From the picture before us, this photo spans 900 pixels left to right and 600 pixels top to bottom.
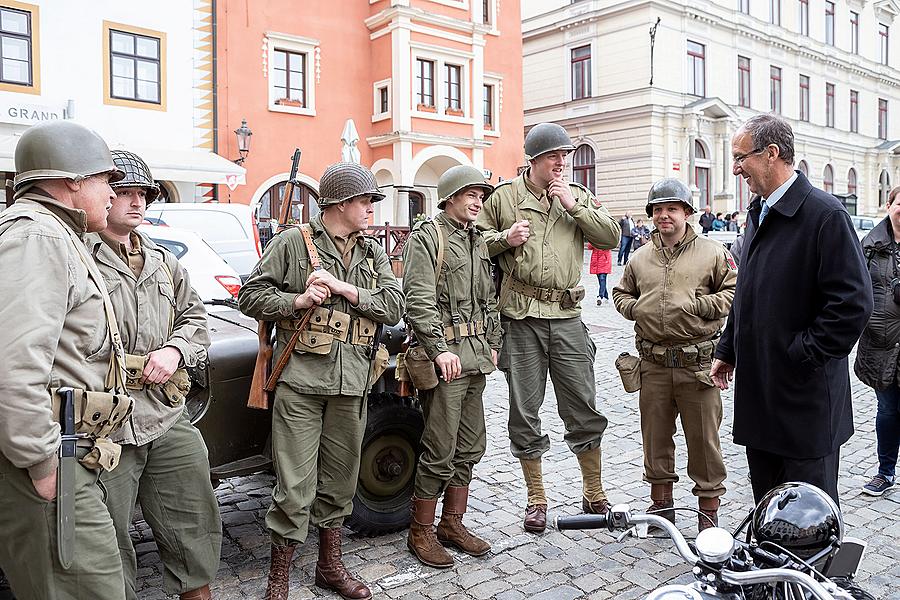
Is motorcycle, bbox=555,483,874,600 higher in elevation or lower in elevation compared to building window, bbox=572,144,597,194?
lower

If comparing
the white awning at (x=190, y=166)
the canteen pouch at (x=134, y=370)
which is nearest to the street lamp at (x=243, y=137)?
the white awning at (x=190, y=166)

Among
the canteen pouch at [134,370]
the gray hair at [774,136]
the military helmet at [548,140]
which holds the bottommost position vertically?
the canteen pouch at [134,370]

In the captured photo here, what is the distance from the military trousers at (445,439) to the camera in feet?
14.0

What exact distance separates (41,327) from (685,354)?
133 inches

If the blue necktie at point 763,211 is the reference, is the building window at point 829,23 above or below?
above

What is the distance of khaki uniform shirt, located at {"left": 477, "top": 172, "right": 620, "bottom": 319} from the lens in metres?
4.69

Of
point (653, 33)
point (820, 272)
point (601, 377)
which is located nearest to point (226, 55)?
point (601, 377)

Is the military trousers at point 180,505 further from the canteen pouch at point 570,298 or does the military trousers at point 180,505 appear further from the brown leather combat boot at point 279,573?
the canteen pouch at point 570,298

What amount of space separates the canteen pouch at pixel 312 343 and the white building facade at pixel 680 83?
29.3 m

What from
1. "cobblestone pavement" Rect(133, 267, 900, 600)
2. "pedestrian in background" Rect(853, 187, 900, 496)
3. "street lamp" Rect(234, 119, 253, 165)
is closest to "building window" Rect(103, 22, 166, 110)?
"street lamp" Rect(234, 119, 253, 165)

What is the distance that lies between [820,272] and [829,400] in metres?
0.57

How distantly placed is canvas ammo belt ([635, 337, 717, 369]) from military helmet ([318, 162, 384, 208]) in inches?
75.5

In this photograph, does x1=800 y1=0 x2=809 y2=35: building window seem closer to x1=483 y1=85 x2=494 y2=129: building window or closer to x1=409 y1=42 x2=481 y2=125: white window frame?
x1=483 y1=85 x2=494 y2=129: building window

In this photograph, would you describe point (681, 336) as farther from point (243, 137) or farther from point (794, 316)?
point (243, 137)
